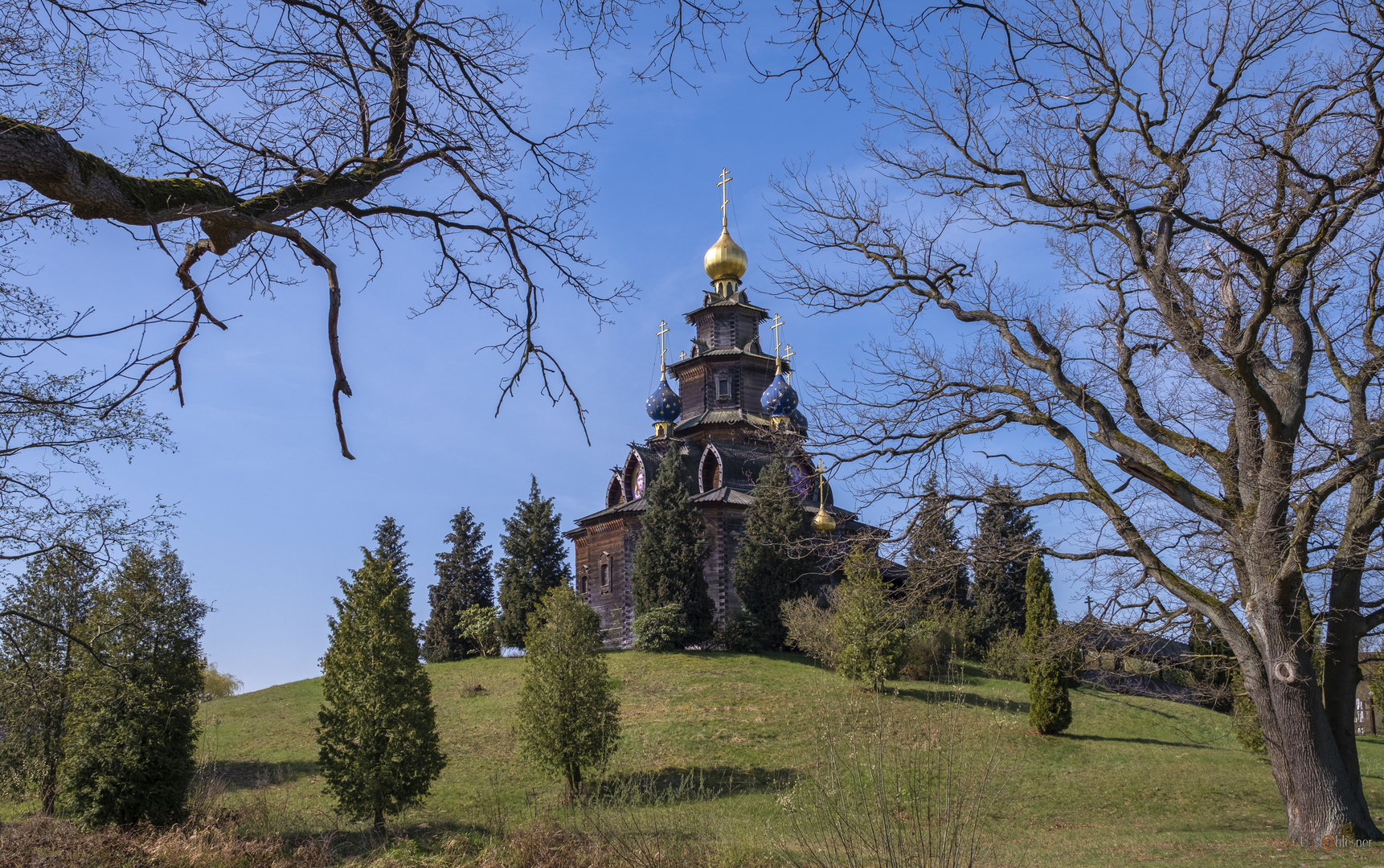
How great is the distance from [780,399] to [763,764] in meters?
20.3

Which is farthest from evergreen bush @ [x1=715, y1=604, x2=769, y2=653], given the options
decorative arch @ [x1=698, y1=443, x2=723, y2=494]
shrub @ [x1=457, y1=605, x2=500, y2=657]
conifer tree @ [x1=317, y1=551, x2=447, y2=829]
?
conifer tree @ [x1=317, y1=551, x2=447, y2=829]

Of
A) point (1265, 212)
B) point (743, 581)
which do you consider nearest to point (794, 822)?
point (1265, 212)

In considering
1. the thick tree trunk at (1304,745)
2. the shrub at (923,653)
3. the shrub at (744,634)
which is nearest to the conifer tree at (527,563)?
the shrub at (744,634)

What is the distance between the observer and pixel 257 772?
63.4 feet

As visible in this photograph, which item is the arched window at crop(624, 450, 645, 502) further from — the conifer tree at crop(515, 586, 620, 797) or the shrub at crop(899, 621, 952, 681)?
the conifer tree at crop(515, 586, 620, 797)

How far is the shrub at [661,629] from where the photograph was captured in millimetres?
30094

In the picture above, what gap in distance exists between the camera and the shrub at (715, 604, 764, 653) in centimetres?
3083

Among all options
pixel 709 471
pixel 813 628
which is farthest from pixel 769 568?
pixel 709 471

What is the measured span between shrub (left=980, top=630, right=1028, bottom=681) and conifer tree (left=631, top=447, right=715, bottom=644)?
28.9 ft

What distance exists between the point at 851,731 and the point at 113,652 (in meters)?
12.3

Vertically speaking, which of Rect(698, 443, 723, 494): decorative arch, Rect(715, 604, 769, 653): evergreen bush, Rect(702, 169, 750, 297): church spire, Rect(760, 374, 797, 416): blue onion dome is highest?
Rect(702, 169, 750, 297): church spire

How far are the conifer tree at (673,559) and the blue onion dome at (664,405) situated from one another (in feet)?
24.8

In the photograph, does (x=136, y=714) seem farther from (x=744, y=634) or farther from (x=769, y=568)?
(x=769, y=568)

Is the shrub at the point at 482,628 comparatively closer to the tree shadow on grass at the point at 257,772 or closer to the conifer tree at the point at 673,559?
the conifer tree at the point at 673,559
